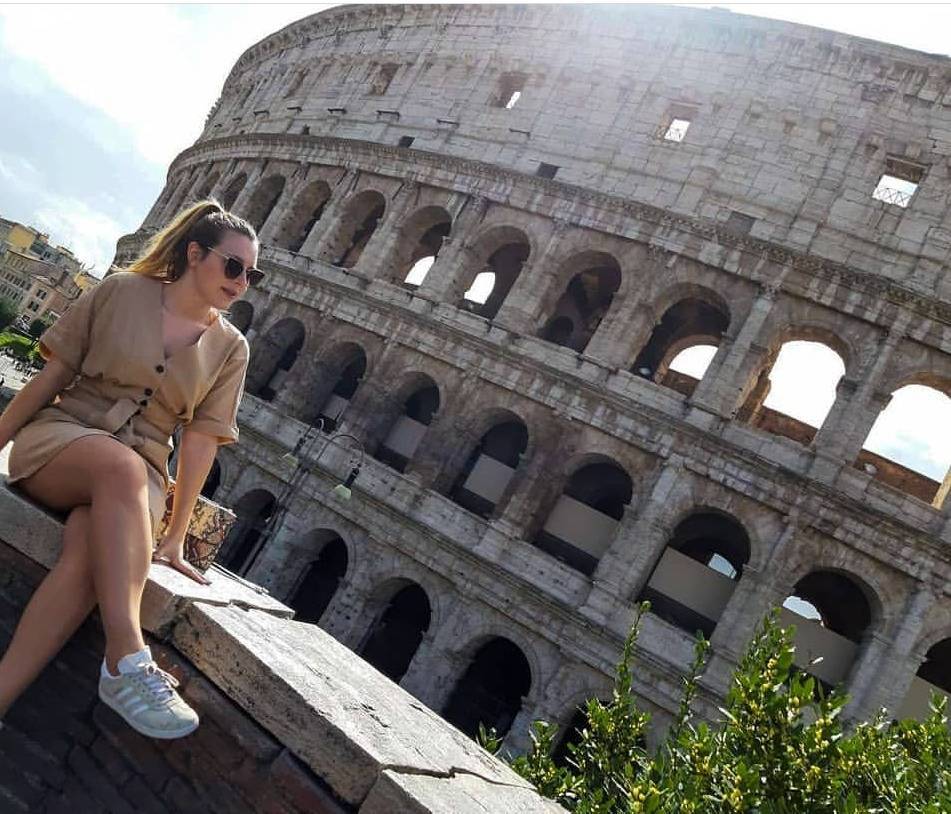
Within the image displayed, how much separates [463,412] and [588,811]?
10703 millimetres

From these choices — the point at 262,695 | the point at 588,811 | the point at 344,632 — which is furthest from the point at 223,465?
the point at 262,695

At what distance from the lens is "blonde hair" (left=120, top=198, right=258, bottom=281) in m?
2.98

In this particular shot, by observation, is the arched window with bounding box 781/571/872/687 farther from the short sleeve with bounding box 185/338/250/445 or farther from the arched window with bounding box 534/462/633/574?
the short sleeve with bounding box 185/338/250/445

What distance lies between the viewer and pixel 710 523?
14.8 metres

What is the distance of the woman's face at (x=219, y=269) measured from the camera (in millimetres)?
2971

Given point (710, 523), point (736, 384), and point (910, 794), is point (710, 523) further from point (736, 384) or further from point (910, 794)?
point (910, 794)

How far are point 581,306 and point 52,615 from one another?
1727 centimetres

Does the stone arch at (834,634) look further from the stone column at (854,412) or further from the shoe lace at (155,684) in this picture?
the shoe lace at (155,684)

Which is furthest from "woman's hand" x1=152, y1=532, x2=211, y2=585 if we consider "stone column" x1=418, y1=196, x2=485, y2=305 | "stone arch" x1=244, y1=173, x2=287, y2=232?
"stone arch" x1=244, y1=173, x2=287, y2=232

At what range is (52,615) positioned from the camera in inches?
88.5

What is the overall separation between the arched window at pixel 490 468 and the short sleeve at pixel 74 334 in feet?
38.7

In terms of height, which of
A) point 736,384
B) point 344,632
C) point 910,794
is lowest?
point 344,632

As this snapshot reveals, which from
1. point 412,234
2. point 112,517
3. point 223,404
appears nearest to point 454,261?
point 412,234

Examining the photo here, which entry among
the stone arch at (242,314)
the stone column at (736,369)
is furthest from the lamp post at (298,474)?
the stone column at (736,369)
